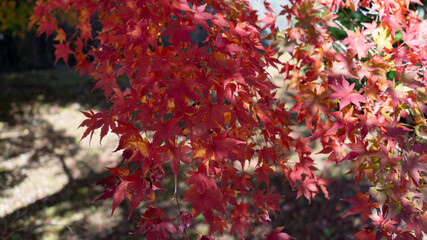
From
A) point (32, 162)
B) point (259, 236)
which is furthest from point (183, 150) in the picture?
point (32, 162)

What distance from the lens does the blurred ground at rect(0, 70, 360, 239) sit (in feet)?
11.5

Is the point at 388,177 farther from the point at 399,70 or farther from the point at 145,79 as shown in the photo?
the point at 145,79

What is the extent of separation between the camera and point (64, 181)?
4320 millimetres

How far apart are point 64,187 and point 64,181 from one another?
0.14 metres

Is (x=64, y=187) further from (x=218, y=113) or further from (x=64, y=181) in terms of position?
(x=218, y=113)

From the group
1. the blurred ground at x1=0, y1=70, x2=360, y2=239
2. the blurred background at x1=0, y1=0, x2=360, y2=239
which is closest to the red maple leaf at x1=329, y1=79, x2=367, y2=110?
the blurred background at x1=0, y1=0, x2=360, y2=239

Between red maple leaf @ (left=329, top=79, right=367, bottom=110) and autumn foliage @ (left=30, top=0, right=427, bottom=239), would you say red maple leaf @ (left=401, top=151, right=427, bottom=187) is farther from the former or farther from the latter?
red maple leaf @ (left=329, top=79, right=367, bottom=110)

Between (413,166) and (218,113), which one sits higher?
(218,113)

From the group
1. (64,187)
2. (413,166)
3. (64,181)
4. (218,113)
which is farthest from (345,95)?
(64,181)

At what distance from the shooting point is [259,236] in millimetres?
3391

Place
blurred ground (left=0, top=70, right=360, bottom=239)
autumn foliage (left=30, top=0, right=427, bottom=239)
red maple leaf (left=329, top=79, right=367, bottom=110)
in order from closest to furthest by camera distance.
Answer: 1. autumn foliage (left=30, top=0, right=427, bottom=239)
2. red maple leaf (left=329, top=79, right=367, bottom=110)
3. blurred ground (left=0, top=70, right=360, bottom=239)

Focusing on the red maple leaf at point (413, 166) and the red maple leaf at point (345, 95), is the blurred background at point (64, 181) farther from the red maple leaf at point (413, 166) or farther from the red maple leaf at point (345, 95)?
the red maple leaf at point (413, 166)

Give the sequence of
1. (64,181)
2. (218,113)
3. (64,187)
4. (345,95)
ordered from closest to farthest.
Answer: (218,113) → (345,95) → (64,187) → (64,181)

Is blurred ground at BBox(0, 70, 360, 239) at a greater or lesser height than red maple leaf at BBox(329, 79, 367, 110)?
lesser
